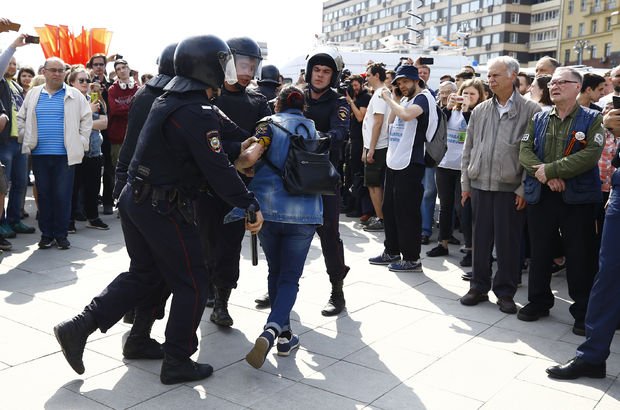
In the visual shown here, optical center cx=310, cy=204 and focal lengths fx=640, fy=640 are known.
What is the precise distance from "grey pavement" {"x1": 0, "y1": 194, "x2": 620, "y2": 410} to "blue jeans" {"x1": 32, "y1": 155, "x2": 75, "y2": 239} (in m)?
1.11

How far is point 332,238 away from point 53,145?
12.7ft

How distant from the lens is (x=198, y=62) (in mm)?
3596

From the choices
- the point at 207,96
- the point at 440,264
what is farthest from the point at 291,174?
the point at 440,264

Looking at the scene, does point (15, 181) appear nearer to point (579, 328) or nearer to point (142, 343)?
point (142, 343)

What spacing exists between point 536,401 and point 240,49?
3.05 m

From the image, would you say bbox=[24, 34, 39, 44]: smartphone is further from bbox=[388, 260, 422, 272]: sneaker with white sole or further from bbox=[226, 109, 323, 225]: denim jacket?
bbox=[388, 260, 422, 272]: sneaker with white sole

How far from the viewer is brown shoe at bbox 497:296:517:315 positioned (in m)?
5.42

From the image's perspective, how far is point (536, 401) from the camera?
3674 millimetres

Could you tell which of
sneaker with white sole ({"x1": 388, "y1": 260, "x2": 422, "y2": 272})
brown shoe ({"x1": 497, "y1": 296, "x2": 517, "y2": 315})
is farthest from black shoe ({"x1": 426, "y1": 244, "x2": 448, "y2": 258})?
brown shoe ({"x1": 497, "y1": 296, "x2": 517, "y2": 315})

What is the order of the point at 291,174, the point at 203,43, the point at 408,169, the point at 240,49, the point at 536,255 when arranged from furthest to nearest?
the point at 408,169
the point at 536,255
the point at 240,49
the point at 291,174
the point at 203,43

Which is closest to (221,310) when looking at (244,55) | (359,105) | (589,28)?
(244,55)

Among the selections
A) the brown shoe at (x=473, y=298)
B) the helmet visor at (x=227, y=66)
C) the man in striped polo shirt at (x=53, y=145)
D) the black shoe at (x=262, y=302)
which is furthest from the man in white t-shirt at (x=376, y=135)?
the helmet visor at (x=227, y=66)

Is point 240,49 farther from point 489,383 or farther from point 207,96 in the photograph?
point 489,383

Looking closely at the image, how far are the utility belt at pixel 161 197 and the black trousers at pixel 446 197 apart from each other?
4.55 meters
